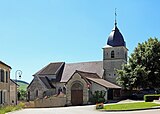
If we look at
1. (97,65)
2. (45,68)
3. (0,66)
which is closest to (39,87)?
(45,68)

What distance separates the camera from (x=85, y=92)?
51031 mm

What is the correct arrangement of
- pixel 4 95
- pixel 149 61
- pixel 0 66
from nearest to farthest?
pixel 0 66, pixel 4 95, pixel 149 61

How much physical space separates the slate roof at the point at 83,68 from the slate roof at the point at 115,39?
4876 mm

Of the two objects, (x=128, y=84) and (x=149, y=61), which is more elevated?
(x=149, y=61)

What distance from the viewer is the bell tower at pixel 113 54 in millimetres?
62562

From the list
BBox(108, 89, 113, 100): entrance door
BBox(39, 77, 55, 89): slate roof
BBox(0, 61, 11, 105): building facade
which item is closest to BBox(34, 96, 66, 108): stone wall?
BBox(108, 89, 113, 100): entrance door

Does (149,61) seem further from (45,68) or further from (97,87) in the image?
(45,68)

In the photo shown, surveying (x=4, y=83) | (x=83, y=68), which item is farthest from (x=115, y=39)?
(x=4, y=83)

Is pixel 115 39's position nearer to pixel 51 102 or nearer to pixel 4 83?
pixel 51 102

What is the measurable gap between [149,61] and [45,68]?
25989 millimetres

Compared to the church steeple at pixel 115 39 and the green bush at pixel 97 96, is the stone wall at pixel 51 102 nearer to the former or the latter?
the green bush at pixel 97 96

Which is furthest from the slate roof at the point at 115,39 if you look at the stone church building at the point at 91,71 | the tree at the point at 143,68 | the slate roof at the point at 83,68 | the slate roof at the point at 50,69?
the slate roof at the point at 50,69

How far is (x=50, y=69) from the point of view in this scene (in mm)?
68125

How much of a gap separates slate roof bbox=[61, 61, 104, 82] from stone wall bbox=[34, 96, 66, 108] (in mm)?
12453
